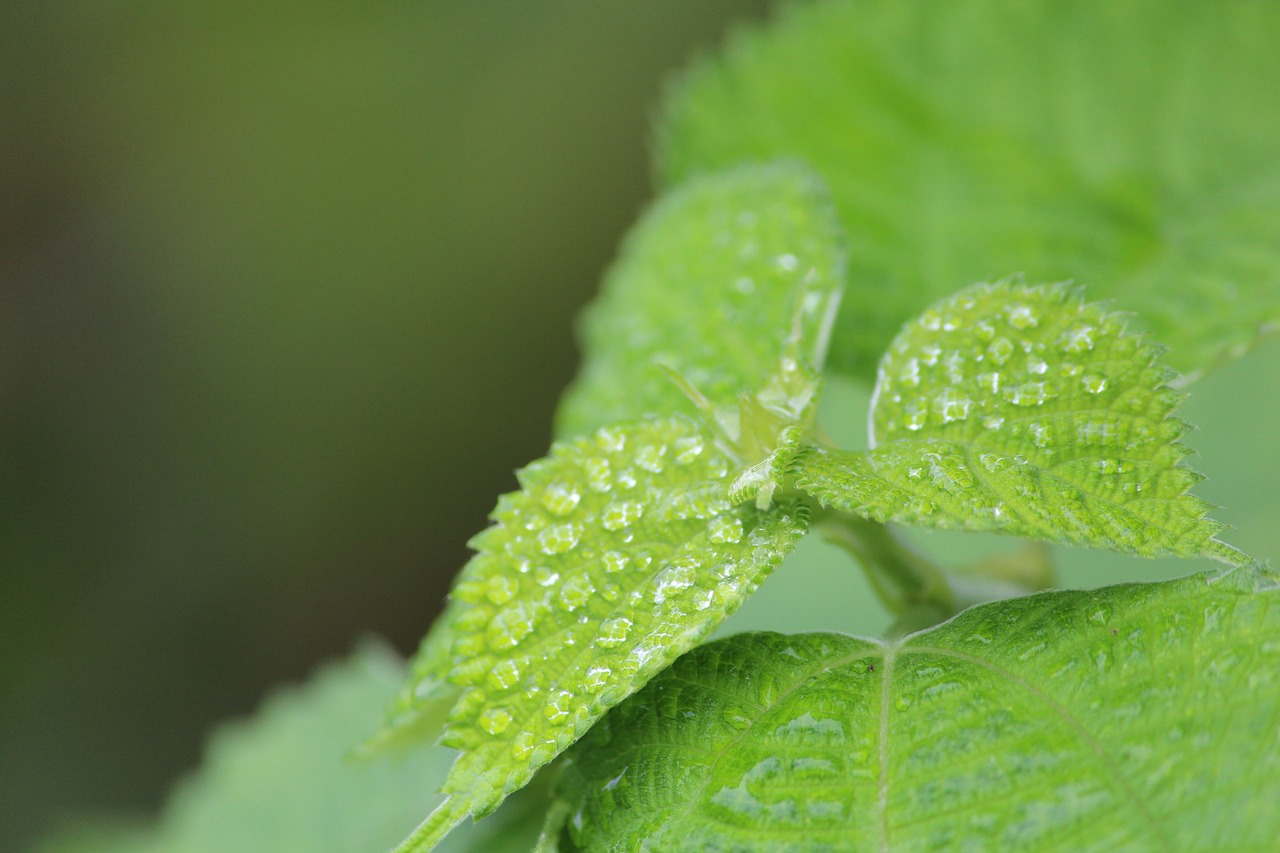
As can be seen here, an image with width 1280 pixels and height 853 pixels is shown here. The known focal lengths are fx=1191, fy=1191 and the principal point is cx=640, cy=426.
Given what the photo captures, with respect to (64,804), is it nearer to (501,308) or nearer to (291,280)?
(291,280)

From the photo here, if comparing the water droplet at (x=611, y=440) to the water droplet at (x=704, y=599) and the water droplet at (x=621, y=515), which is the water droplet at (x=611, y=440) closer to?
the water droplet at (x=621, y=515)

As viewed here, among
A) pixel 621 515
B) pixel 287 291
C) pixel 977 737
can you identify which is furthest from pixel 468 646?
pixel 287 291

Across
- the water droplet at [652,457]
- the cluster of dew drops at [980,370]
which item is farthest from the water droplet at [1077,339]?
the water droplet at [652,457]

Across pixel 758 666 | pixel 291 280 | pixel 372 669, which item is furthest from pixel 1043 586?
pixel 291 280

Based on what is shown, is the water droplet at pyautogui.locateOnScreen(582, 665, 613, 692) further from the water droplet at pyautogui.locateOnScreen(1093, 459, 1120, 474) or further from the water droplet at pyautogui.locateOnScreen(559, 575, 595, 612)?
the water droplet at pyautogui.locateOnScreen(1093, 459, 1120, 474)

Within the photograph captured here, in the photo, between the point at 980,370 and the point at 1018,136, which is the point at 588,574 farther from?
the point at 1018,136
